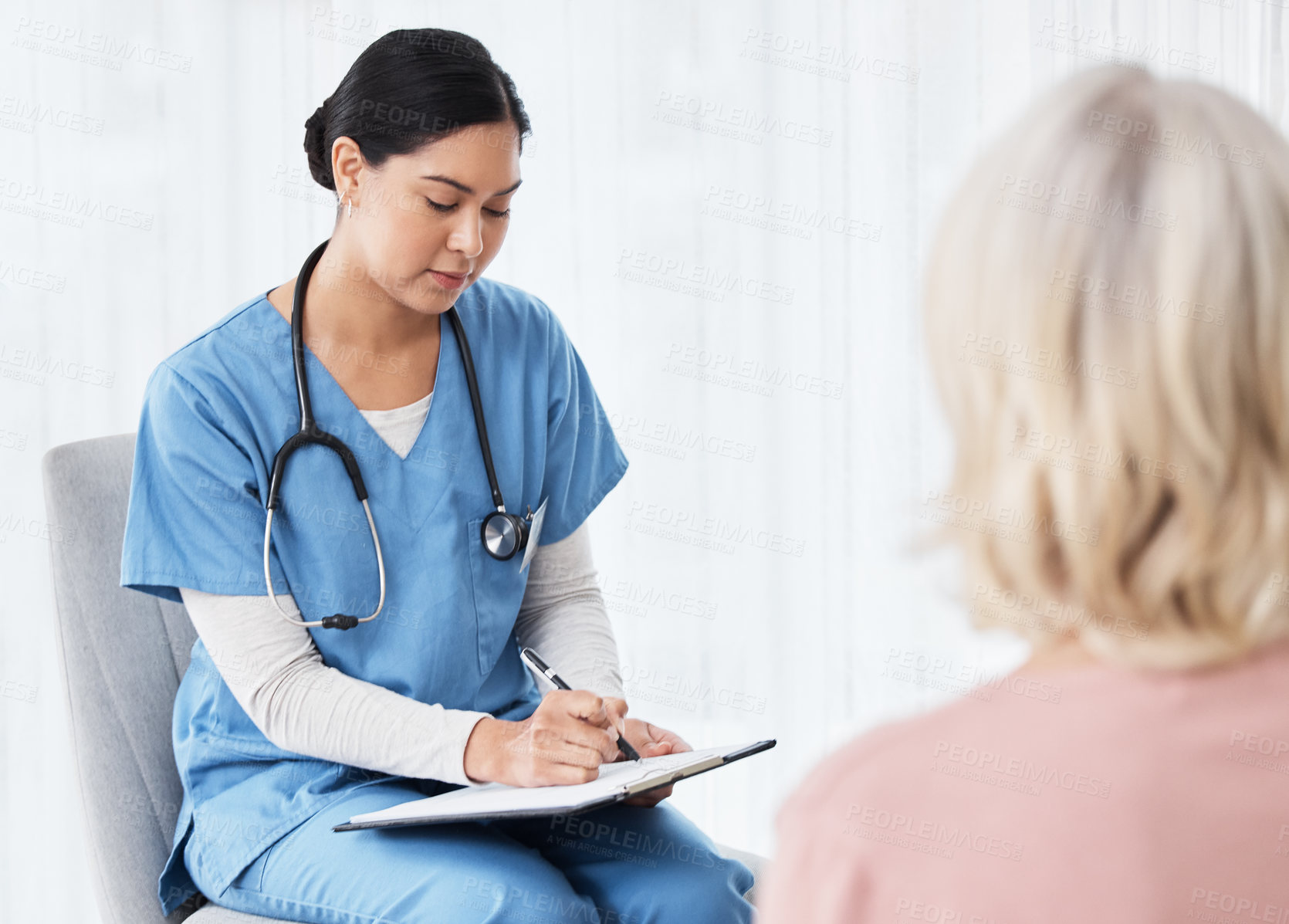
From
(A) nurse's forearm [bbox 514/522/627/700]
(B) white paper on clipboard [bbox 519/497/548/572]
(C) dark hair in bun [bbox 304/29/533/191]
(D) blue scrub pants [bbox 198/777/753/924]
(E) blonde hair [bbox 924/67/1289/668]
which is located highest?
(C) dark hair in bun [bbox 304/29/533/191]

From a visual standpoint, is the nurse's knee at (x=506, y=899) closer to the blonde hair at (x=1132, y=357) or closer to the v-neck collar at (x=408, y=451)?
the v-neck collar at (x=408, y=451)

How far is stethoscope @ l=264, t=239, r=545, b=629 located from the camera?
3.65ft

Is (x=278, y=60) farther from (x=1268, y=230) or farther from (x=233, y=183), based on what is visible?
(x=1268, y=230)

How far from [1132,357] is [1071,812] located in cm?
20

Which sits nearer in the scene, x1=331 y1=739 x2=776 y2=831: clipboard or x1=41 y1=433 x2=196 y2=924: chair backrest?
x1=331 y1=739 x2=776 y2=831: clipboard

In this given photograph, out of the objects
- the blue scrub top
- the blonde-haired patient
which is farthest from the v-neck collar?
the blonde-haired patient

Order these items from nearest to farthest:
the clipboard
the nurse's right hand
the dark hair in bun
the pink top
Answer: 1. the pink top
2. the clipboard
3. the nurse's right hand
4. the dark hair in bun

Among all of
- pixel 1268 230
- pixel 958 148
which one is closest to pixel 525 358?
pixel 1268 230

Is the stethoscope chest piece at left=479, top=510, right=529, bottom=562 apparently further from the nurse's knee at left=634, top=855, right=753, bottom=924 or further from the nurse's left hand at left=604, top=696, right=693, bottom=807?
the nurse's knee at left=634, top=855, right=753, bottom=924

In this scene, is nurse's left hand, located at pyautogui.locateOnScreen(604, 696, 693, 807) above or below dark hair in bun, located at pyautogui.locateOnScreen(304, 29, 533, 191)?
below

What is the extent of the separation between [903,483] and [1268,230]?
1.59 metres

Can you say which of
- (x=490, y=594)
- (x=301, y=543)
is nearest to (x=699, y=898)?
(x=490, y=594)

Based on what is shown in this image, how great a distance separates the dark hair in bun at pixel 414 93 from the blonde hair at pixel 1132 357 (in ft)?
2.49

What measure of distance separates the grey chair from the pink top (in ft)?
2.38
